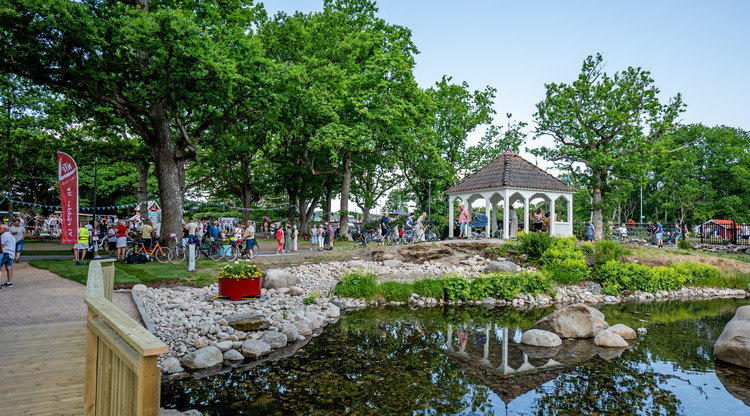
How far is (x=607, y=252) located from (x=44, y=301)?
16.4 meters

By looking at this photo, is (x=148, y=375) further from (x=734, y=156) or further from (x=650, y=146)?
(x=734, y=156)

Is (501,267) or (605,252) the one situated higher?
(605,252)


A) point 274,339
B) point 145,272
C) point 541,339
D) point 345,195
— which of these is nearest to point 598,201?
point 345,195

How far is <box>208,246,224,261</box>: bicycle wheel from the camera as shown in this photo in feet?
55.4

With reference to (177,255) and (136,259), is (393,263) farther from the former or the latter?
(136,259)

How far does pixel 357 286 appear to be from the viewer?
1191 cm

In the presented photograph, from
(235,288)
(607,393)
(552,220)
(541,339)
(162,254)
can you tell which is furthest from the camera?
(552,220)

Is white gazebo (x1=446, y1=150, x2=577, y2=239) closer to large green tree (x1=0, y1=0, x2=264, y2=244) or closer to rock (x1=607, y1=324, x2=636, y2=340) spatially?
rock (x1=607, y1=324, x2=636, y2=340)

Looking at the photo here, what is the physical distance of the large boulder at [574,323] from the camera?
850cm

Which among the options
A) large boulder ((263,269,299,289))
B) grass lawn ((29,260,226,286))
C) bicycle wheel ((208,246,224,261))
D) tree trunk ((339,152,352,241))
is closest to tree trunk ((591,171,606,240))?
tree trunk ((339,152,352,241))

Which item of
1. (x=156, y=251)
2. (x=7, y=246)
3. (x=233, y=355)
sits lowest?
(x=233, y=355)

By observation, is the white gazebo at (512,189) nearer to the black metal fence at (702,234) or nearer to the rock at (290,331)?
the black metal fence at (702,234)

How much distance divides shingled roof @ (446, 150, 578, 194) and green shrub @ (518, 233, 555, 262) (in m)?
3.79

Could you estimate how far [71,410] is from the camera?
358 centimetres
